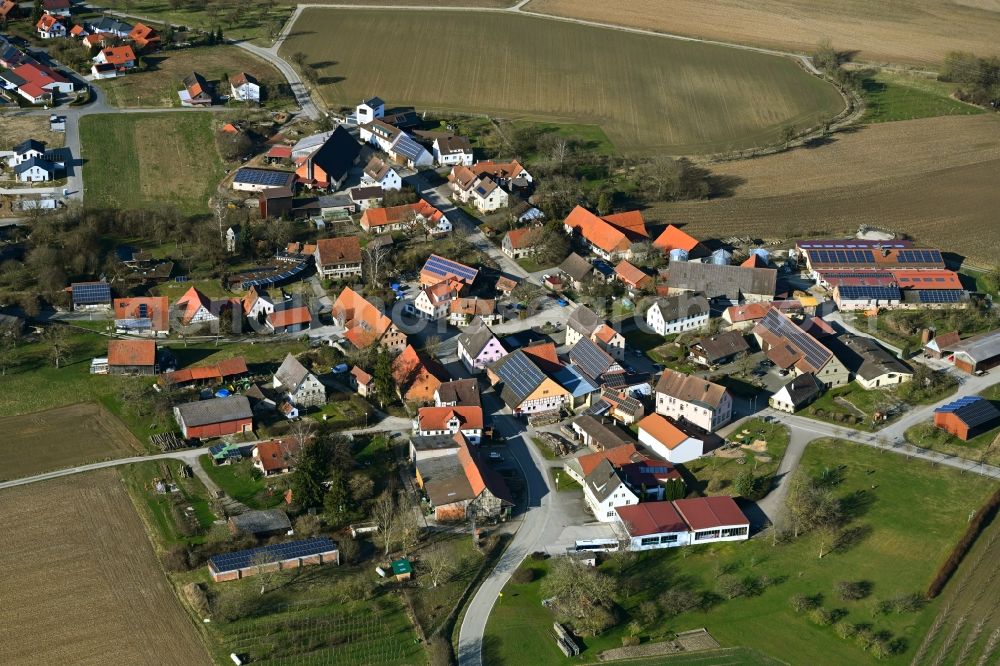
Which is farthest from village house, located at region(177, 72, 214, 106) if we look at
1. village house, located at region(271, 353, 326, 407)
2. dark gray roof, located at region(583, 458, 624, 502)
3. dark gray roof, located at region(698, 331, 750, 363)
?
dark gray roof, located at region(583, 458, 624, 502)

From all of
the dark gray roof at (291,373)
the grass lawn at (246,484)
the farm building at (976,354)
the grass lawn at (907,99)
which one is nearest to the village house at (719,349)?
the farm building at (976,354)

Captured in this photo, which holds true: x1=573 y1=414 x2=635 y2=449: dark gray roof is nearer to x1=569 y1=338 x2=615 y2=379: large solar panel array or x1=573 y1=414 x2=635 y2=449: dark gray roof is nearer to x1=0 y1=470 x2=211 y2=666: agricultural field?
x1=569 y1=338 x2=615 y2=379: large solar panel array

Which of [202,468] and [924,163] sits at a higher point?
[924,163]

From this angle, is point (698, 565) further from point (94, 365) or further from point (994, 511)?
point (94, 365)

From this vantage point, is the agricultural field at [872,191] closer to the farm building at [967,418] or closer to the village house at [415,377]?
the farm building at [967,418]

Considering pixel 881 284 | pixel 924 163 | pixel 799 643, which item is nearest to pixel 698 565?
pixel 799 643
